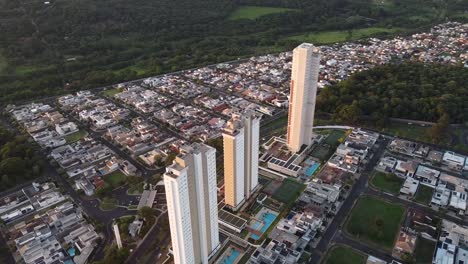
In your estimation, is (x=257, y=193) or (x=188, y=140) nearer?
(x=257, y=193)

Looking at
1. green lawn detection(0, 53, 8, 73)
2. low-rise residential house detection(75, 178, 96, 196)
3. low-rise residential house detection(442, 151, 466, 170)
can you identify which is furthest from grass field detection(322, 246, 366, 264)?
green lawn detection(0, 53, 8, 73)

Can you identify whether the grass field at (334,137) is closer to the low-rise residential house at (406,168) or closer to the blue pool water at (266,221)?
the low-rise residential house at (406,168)

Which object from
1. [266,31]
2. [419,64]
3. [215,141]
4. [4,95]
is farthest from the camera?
[266,31]

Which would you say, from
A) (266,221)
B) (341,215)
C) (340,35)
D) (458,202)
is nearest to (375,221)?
(341,215)

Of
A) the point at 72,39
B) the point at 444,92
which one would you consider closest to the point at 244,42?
the point at 72,39

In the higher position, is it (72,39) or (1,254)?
(72,39)

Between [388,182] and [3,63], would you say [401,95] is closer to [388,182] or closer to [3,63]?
[388,182]

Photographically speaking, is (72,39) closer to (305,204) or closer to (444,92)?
(305,204)

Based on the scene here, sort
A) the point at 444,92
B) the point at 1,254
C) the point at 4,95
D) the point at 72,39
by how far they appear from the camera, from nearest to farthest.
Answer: the point at 1,254 → the point at 444,92 → the point at 4,95 → the point at 72,39
